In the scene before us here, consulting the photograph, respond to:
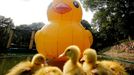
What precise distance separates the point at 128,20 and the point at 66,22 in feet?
40.5

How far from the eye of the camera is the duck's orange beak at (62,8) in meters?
3.45

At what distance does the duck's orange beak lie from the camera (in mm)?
3449

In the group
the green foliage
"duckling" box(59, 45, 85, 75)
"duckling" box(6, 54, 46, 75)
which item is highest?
"duckling" box(59, 45, 85, 75)

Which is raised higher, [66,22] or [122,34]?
[66,22]

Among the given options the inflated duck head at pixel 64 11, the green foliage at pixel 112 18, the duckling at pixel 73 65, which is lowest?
the green foliage at pixel 112 18

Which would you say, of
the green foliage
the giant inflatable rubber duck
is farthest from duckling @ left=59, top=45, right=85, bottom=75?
the green foliage

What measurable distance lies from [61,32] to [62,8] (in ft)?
0.83

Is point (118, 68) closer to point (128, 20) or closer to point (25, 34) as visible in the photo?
point (25, 34)

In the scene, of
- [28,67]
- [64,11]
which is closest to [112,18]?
[64,11]

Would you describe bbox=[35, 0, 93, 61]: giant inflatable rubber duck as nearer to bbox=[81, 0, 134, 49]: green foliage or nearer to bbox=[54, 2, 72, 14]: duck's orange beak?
bbox=[54, 2, 72, 14]: duck's orange beak

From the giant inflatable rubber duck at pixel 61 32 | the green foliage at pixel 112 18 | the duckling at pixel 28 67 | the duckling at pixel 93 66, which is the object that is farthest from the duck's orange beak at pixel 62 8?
the green foliage at pixel 112 18

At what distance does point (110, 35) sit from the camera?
15727 mm

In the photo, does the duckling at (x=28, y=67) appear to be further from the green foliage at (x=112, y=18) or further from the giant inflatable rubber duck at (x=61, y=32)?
the green foliage at (x=112, y=18)

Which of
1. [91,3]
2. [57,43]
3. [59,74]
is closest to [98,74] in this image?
[59,74]
